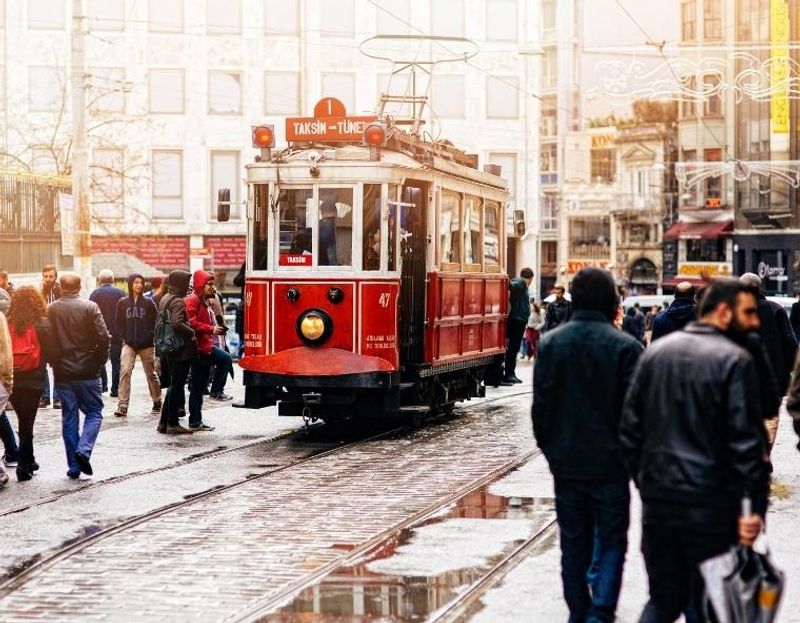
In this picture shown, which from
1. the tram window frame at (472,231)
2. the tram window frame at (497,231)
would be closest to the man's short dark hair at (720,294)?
the tram window frame at (472,231)

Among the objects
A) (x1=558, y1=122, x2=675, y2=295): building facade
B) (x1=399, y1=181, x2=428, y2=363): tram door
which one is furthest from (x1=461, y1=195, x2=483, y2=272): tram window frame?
(x1=558, y1=122, x2=675, y2=295): building facade

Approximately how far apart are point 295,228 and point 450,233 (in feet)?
7.34

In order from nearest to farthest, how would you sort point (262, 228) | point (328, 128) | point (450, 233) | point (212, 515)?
point (212, 515)
point (262, 228)
point (328, 128)
point (450, 233)

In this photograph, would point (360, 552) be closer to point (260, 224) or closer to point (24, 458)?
point (24, 458)

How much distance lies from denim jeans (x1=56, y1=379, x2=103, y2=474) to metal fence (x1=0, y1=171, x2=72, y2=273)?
53.8ft

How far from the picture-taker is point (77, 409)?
13.4 metres

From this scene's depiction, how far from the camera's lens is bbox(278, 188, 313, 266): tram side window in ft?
52.9

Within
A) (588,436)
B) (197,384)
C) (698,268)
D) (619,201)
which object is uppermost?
(619,201)

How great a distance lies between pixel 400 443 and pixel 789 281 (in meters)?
43.5

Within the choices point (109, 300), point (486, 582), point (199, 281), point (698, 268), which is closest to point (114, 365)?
point (109, 300)

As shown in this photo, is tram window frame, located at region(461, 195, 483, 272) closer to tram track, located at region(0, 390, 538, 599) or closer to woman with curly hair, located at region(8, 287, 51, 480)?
tram track, located at region(0, 390, 538, 599)

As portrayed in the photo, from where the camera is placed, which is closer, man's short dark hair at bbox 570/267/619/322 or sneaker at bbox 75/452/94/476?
man's short dark hair at bbox 570/267/619/322

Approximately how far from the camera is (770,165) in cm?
5134

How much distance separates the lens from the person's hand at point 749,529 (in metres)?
5.95
